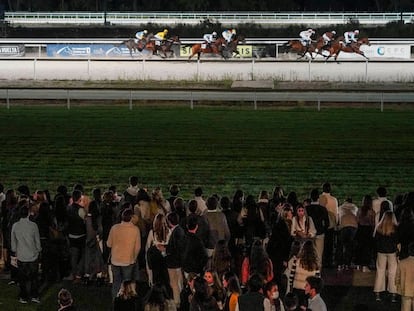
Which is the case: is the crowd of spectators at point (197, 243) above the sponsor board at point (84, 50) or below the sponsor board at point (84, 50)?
below

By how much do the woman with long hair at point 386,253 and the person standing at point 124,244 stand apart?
8.63 feet

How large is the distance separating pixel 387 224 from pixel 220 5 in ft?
196

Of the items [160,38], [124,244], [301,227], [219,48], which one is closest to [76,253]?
[124,244]

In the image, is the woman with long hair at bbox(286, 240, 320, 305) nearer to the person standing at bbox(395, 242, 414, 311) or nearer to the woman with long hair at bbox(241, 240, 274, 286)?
the woman with long hair at bbox(241, 240, 274, 286)

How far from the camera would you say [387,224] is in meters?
9.80

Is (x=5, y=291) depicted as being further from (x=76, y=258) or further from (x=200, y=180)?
(x=200, y=180)

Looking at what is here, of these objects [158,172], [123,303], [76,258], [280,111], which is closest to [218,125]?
[280,111]

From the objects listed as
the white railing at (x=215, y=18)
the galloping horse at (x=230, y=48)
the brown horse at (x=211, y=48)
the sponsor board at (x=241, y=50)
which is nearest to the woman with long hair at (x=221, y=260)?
the brown horse at (x=211, y=48)

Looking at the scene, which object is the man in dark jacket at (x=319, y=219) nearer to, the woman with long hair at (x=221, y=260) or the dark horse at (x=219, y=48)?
the woman with long hair at (x=221, y=260)

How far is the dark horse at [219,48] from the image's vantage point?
129ft

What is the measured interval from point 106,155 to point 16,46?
1007 inches

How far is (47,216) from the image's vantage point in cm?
1048

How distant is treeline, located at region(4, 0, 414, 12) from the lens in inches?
2613

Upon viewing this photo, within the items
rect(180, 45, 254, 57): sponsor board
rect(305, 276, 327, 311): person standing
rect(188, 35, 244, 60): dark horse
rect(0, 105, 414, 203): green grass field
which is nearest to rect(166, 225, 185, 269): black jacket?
rect(305, 276, 327, 311): person standing
